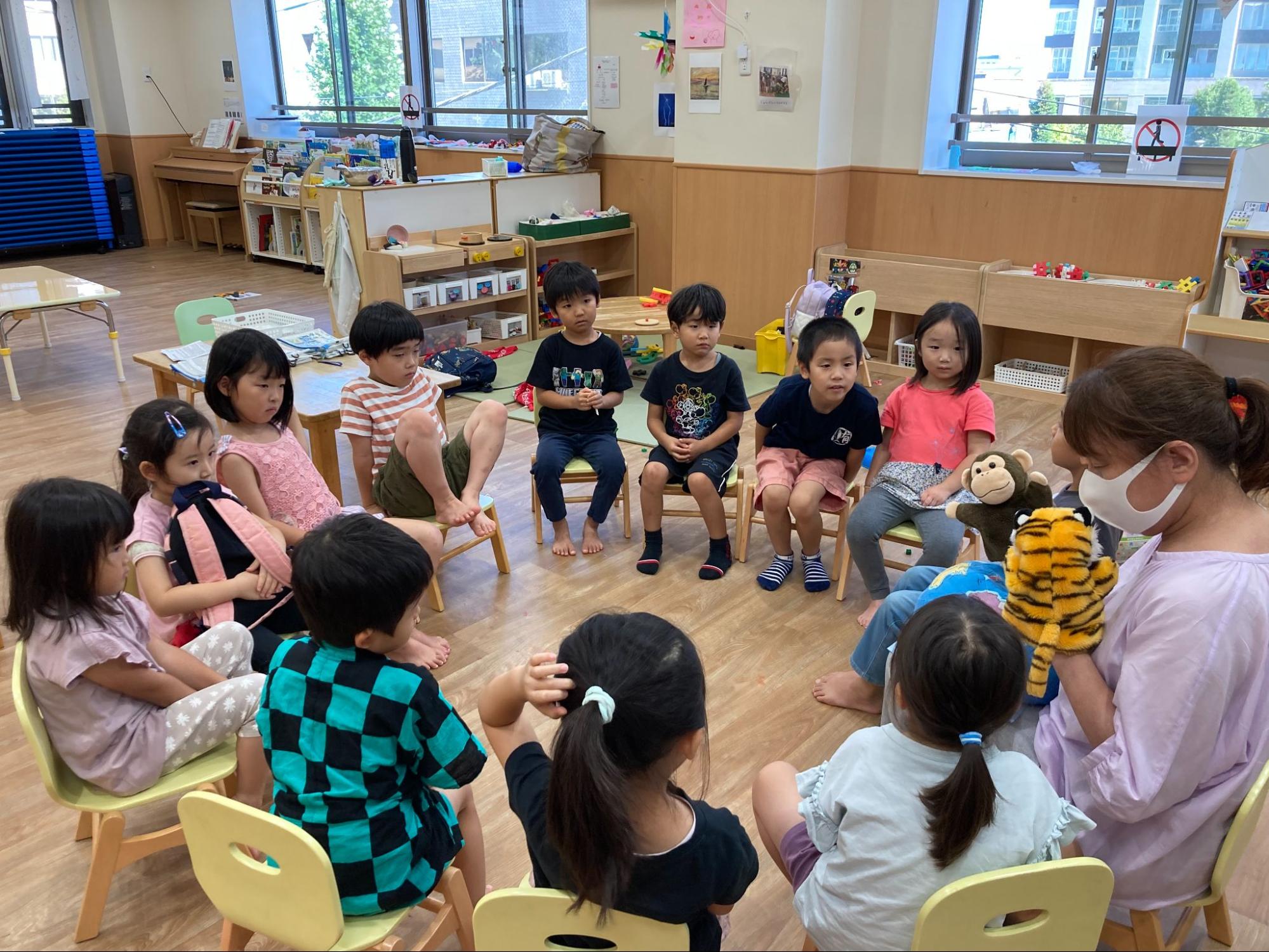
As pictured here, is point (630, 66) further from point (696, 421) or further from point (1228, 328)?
point (696, 421)

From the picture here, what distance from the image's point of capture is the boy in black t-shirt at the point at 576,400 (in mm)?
3090

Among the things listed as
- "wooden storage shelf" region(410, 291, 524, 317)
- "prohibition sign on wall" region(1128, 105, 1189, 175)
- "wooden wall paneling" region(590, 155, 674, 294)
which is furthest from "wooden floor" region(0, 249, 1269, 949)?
"wooden wall paneling" region(590, 155, 674, 294)

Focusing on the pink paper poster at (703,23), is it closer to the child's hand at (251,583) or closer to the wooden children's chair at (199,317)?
the wooden children's chair at (199,317)

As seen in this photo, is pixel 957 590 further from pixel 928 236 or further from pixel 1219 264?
pixel 928 236

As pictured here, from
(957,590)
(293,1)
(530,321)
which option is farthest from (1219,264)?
(293,1)

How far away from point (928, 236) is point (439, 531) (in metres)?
3.80

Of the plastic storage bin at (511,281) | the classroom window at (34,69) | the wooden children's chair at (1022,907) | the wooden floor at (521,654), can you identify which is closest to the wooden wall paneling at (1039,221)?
the wooden floor at (521,654)

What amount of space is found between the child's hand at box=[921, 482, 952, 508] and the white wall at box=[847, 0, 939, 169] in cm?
332

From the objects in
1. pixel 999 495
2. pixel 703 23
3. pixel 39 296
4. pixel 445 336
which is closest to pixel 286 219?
pixel 445 336

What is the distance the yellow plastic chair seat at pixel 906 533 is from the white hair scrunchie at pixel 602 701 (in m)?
1.72

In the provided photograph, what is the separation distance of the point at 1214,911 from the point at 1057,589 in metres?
0.70

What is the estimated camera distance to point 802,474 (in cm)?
288

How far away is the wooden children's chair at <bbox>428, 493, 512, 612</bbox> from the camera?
277 centimetres

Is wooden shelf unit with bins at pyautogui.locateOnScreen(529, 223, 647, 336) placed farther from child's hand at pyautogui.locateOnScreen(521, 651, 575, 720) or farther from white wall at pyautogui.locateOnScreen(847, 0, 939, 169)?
child's hand at pyautogui.locateOnScreen(521, 651, 575, 720)
